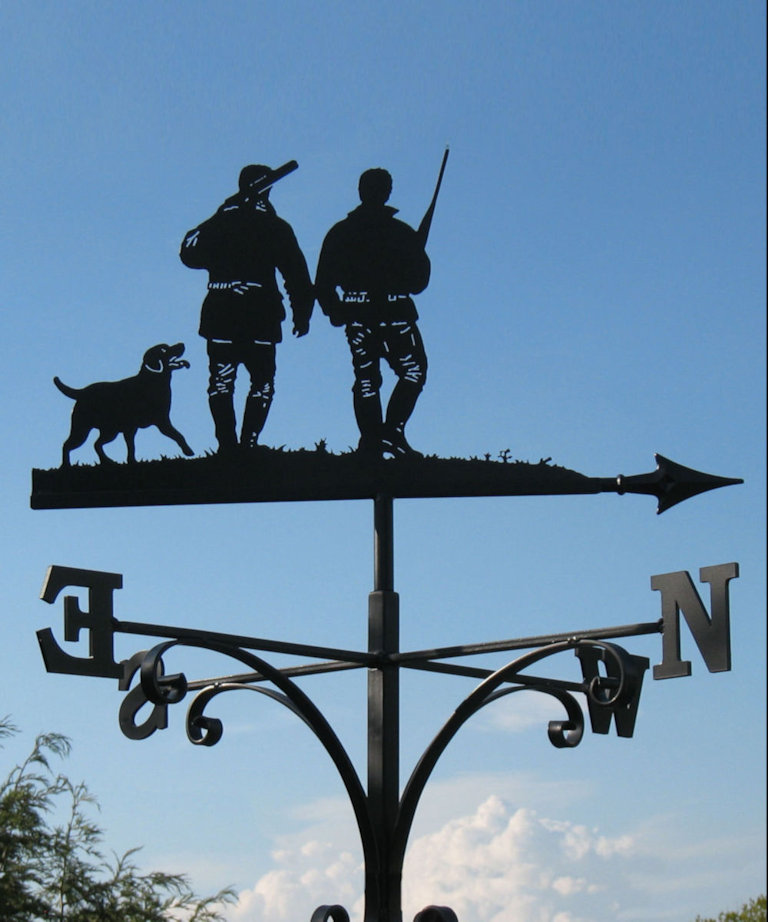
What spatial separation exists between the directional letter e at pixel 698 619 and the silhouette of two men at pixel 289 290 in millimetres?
1176

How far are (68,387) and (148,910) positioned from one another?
619cm

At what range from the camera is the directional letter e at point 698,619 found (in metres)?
3.85

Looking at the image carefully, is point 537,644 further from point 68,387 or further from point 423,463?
point 68,387

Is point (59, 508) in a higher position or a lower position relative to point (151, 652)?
higher

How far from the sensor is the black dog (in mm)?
4926

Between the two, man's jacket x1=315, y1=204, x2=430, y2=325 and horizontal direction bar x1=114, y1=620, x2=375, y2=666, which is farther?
man's jacket x1=315, y1=204, x2=430, y2=325

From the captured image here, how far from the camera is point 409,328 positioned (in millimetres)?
4770

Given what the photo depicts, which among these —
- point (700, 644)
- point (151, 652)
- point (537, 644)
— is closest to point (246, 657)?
point (151, 652)

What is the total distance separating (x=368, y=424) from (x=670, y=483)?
3.21 ft

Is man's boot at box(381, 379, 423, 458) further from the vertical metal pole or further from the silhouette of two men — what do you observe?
the vertical metal pole

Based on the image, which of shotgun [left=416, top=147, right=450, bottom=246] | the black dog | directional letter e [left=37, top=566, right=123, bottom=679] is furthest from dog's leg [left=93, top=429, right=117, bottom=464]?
shotgun [left=416, top=147, right=450, bottom=246]

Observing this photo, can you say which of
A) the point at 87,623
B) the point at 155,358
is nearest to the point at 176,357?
the point at 155,358

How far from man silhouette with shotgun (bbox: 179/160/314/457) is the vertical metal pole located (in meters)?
0.70

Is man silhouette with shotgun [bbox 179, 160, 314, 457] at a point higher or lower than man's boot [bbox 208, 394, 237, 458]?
higher
